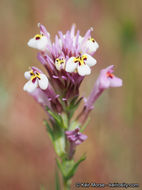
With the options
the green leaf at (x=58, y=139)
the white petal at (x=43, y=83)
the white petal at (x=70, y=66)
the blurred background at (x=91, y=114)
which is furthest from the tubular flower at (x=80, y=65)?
the blurred background at (x=91, y=114)

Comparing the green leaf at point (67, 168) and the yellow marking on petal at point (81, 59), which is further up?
the yellow marking on petal at point (81, 59)

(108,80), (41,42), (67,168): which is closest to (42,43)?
(41,42)

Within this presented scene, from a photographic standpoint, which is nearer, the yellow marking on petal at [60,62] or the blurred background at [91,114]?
the yellow marking on petal at [60,62]

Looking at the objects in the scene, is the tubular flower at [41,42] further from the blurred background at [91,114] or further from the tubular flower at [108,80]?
the blurred background at [91,114]

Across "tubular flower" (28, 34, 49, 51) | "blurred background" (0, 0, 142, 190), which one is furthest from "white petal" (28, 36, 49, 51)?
"blurred background" (0, 0, 142, 190)

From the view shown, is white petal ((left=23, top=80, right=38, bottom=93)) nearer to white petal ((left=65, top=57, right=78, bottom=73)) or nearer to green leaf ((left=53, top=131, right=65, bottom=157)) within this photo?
white petal ((left=65, top=57, right=78, bottom=73))

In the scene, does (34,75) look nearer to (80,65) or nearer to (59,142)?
(80,65)

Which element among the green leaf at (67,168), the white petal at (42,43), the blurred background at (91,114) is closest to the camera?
the white petal at (42,43)
